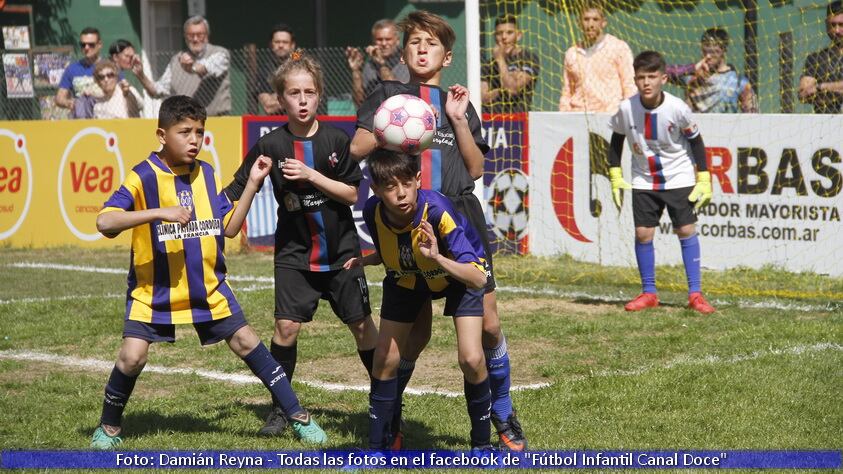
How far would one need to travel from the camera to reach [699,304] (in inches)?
387

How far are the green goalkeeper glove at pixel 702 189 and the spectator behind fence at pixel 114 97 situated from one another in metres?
8.26

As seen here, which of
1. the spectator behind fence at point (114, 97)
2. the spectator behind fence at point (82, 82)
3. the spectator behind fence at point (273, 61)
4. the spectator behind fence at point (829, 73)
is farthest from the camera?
the spectator behind fence at point (82, 82)

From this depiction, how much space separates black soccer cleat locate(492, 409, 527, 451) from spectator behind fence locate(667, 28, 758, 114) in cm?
763

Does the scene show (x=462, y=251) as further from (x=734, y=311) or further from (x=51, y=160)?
(x=51, y=160)

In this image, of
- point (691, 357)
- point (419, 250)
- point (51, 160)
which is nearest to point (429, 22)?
point (419, 250)

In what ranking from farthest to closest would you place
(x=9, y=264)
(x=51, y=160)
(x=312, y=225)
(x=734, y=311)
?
(x=51, y=160) → (x=9, y=264) → (x=734, y=311) → (x=312, y=225)

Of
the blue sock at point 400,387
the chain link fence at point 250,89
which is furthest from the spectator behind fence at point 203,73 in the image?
the blue sock at point 400,387

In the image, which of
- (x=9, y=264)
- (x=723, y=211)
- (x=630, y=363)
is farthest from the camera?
(x=9, y=264)

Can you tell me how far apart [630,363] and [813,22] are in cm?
598

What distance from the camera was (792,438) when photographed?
5.89 metres

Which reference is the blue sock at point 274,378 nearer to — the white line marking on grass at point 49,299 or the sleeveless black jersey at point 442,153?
the sleeveless black jersey at point 442,153

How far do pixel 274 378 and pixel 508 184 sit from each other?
24.9ft

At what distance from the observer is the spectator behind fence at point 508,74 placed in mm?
13188

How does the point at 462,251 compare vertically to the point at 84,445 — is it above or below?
above
